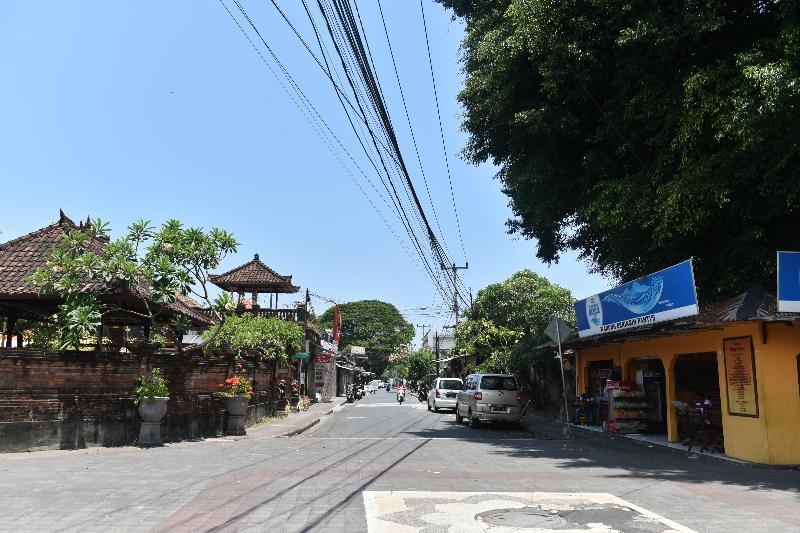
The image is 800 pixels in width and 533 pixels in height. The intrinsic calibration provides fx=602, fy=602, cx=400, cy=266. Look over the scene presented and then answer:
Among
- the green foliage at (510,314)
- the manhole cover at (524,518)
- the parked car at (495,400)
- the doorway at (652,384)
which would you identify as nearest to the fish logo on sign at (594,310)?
the doorway at (652,384)

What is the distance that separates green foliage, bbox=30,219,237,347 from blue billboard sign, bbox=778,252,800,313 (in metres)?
12.0

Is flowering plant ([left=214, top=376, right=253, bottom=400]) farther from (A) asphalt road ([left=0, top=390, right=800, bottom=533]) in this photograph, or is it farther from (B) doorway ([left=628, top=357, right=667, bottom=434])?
(B) doorway ([left=628, top=357, right=667, bottom=434])

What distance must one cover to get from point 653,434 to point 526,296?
1667cm

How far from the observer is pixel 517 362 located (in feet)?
91.5

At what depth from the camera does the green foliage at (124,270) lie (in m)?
13.2

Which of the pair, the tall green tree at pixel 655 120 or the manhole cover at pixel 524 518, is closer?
the manhole cover at pixel 524 518

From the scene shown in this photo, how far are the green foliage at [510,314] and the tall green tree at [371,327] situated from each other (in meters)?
65.8

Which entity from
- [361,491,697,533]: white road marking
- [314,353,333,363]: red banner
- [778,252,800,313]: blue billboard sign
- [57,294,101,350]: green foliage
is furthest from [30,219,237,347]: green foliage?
[314,353,333,363]: red banner

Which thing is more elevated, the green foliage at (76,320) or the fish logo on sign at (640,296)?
the fish logo on sign at (640,296)

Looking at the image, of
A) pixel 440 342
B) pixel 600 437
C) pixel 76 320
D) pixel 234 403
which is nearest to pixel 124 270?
pixel 76 320

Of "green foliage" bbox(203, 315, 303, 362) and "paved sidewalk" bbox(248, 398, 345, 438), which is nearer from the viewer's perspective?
"paved sidewalk" bbox(248, 398, 345, 438)

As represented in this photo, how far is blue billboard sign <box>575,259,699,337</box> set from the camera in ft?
41.3

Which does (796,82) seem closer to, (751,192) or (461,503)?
(751,192)

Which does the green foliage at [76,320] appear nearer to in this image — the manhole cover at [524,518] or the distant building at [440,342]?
the manhole cover at [524,518]
